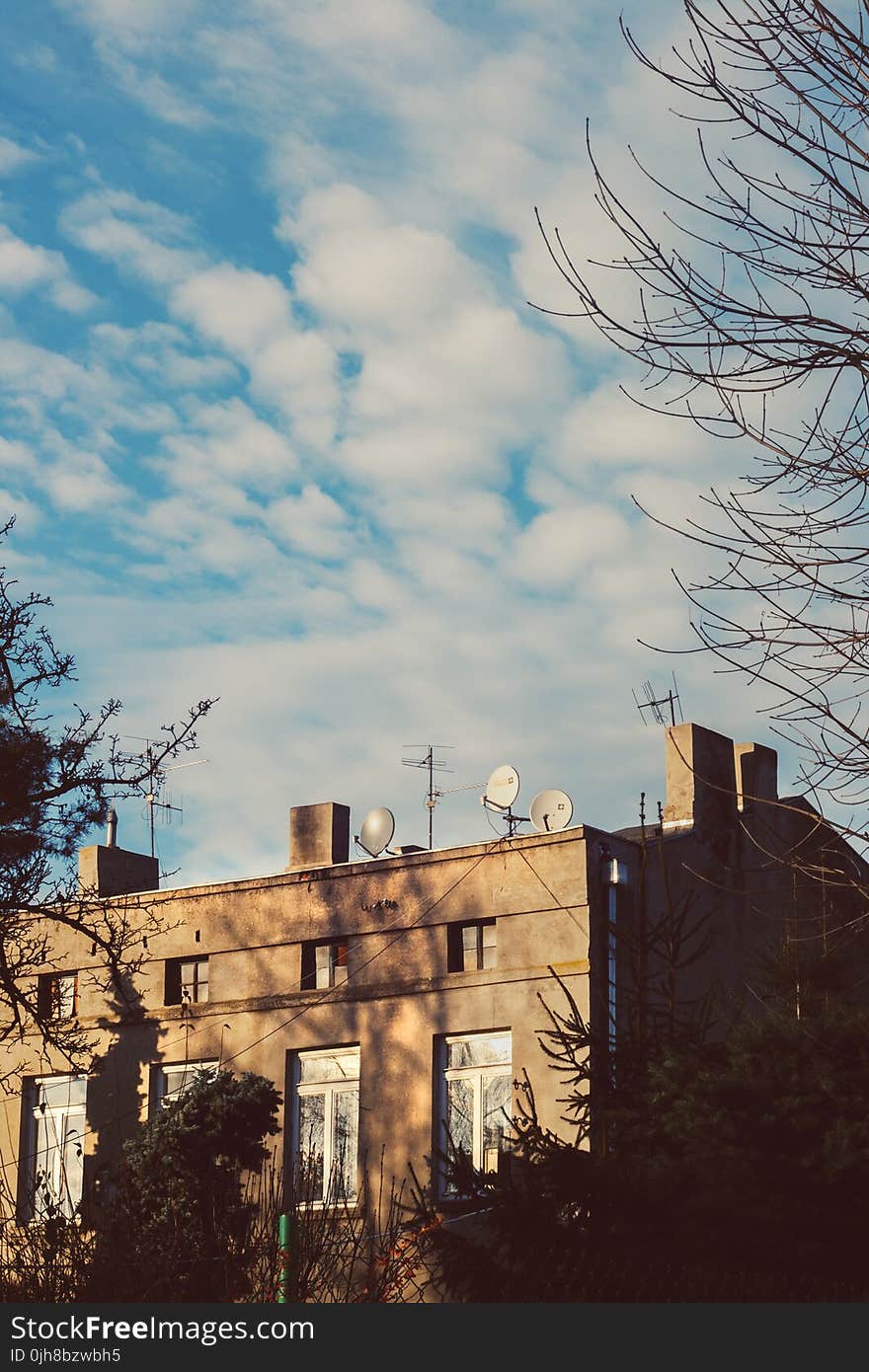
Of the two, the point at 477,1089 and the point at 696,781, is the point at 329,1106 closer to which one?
the point at 477,1089

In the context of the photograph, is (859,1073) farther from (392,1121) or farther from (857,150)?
(857,150)

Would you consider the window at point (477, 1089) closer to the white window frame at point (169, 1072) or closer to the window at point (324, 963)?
the window at point (324, 963)

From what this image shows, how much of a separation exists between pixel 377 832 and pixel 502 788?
2.37 metres

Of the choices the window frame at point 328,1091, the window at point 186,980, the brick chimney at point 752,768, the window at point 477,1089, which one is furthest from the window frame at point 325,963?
the brick chimney at point 752,768

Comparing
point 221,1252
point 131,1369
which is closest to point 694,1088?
point 221,1252

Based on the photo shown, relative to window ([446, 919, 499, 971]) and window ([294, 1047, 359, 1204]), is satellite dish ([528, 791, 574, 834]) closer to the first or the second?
window ([446, 919, 499, 971])

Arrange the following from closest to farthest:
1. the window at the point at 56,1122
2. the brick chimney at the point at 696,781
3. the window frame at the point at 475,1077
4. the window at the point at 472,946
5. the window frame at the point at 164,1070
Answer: the window frame at the point at 475,1077, the window at the point at 472,946, the brick chimney at the point at 696,781, the window frame at the point at 164,1070, the window at the point at 56,1122

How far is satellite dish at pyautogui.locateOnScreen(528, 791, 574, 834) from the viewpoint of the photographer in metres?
28.3

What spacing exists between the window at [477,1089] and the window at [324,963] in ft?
7.88

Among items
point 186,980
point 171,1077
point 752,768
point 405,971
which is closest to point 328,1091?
point 405,971

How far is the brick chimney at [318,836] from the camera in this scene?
30.0m

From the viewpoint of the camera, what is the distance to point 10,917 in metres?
20.5

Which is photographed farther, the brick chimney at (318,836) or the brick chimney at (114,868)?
the brick chimney at (114,868)

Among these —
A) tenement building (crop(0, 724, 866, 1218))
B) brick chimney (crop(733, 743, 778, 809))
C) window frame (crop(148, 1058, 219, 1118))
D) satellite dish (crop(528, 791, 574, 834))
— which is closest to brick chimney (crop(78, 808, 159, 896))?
tenement building (crop(0, 724, 866, 1218))
